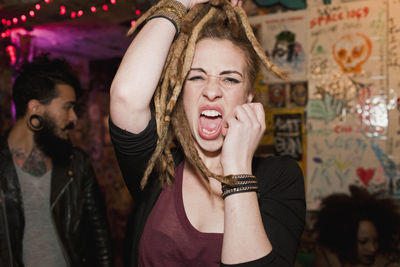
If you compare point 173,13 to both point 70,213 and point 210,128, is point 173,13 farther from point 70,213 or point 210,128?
point 70,213

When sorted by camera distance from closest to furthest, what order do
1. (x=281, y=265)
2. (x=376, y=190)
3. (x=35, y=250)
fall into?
(x=281, y=265) → (x=35, y=250) → (x=376, y=190)

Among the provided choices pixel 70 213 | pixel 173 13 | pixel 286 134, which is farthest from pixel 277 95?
pixel 173 13

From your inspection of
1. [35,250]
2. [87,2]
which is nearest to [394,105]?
[87,2]

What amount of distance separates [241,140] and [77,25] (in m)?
3.18

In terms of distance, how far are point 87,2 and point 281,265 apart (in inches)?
72.7

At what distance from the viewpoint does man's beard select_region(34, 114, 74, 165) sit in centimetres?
255

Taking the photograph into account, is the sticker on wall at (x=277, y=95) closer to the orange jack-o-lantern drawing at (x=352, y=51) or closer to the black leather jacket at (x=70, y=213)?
the orange jack-o-lantern drawing at (x=352, y=51)

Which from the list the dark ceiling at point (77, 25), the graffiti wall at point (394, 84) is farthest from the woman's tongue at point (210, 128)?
the graffiti wall at point (394, 84)

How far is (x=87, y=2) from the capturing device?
2.08m

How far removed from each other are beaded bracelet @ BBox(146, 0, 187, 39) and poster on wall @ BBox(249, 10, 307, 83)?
192cm

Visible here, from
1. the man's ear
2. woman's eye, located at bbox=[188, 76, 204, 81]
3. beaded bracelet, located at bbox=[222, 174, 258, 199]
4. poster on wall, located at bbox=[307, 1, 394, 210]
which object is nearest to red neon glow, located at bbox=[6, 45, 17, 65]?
the man's ear

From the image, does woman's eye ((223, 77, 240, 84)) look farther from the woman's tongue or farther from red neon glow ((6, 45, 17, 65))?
red neon glow ((6, 45, 17, 65))

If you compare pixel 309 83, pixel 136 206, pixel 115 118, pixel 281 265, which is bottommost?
pixel 281 265

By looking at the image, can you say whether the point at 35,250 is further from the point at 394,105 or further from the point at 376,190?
the point at 394,105
